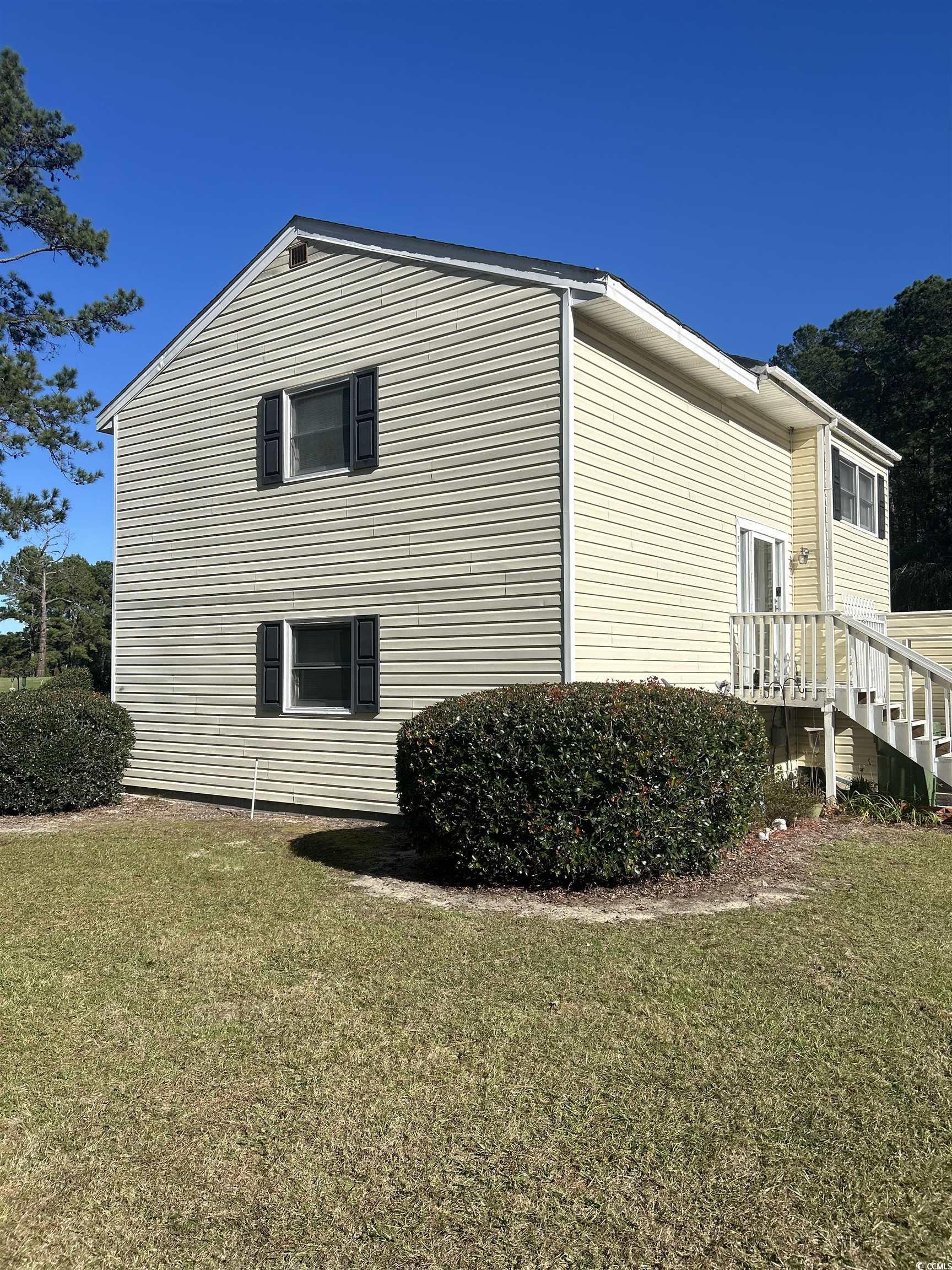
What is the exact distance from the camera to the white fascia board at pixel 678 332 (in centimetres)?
793

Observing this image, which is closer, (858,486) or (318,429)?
(318,429)

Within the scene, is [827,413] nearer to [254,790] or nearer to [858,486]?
[858,486]

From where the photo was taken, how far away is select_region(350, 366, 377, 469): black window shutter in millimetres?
9359

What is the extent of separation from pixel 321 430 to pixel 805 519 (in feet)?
23.5

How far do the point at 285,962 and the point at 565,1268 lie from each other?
9.01 feet

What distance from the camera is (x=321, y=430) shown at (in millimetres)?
10023

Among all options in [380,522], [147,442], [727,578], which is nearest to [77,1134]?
[380,522]

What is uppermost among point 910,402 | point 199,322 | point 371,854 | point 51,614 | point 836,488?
point 910,402

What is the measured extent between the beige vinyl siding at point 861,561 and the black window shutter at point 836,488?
0.11 m

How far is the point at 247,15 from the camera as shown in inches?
423

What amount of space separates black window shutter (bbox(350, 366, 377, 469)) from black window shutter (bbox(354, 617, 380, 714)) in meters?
1.74

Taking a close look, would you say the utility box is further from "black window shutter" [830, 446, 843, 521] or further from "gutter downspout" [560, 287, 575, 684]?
"black window shutter" [830, 446, 843, 521]

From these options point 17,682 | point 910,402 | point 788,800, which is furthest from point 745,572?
point 17,682

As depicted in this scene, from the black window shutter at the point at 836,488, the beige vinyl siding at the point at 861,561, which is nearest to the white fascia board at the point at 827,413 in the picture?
the beige vinyl siding at the point at 861,561
